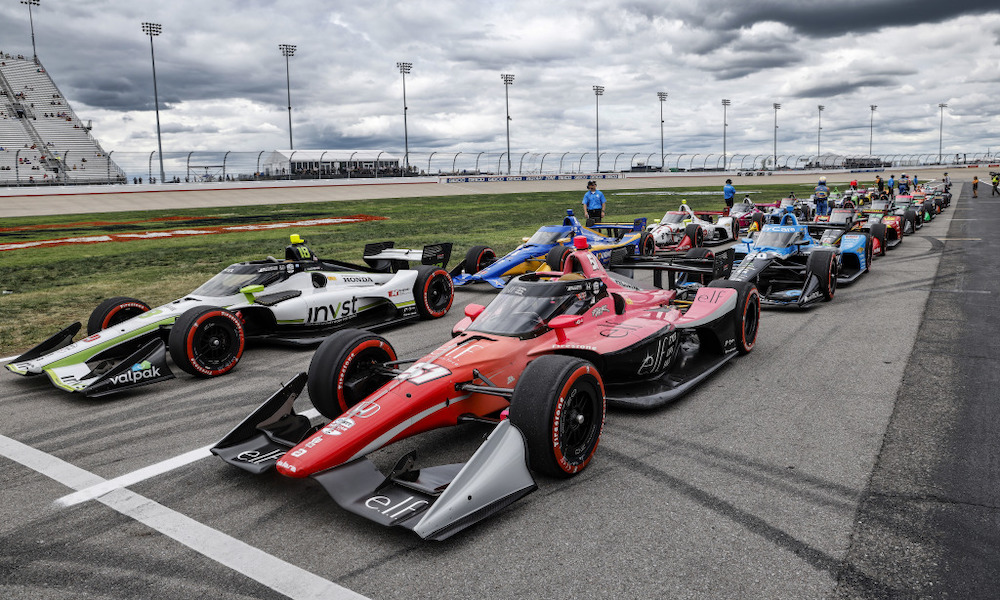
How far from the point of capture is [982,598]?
3475 millimetres

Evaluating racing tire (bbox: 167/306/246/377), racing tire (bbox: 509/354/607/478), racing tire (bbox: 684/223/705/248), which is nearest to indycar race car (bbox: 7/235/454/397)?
racing tire (bbox: 167/306/246/377)

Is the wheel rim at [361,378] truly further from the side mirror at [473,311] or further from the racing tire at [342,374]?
the side mirror at [473,311]

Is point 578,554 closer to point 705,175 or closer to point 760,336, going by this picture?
point 760,336

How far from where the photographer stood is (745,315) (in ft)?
26.9

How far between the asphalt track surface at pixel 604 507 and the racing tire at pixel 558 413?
194 mm

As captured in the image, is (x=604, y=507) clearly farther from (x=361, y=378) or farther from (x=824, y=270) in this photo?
(x=824, y=270)

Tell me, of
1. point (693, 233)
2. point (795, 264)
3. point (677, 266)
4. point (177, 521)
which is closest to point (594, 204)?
point (693, 233)

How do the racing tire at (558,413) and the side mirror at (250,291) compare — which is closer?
the racing tire at (558,413)

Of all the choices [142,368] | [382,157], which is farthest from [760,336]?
[382,157]

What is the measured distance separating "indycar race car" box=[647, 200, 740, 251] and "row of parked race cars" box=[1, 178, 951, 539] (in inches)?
248

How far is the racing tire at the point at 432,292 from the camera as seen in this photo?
1078 centimetres

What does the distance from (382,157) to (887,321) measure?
207 feet

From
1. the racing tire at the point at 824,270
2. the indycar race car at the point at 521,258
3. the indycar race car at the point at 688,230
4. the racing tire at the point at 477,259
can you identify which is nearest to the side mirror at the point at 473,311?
the indycar race car at the point at 521,258

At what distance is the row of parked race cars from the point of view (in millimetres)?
4461
